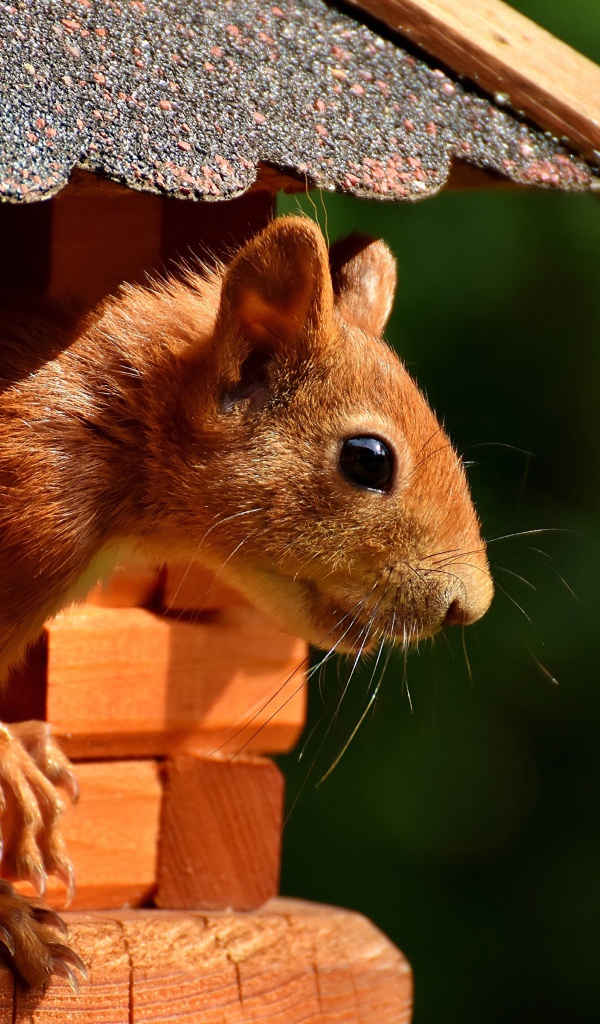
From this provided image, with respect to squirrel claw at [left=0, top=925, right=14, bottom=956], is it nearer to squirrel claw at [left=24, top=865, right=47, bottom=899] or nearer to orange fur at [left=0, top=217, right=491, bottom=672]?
squirrel claw at [left=24, top=865, right=47, bottom=899]

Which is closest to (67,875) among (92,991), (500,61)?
(92,991)

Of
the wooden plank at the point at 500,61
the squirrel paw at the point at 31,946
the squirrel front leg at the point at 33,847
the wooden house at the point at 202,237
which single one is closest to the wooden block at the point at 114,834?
the wooden house at the point at 202,237

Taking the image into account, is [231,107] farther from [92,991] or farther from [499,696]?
[499,696]

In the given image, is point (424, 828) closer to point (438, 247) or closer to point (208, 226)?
point (438, 247)

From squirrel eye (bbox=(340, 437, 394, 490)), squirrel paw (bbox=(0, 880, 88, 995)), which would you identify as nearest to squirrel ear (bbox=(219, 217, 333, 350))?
squirrel eye (bbox=(340, 437, 394, 490))

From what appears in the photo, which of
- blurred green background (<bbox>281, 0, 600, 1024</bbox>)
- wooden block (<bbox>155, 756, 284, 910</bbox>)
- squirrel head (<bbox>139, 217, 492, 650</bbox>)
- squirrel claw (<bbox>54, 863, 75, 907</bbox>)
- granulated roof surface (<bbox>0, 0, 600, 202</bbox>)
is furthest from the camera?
blurred green background (<bbox>281, 0, 600, 1024</bbox>)
